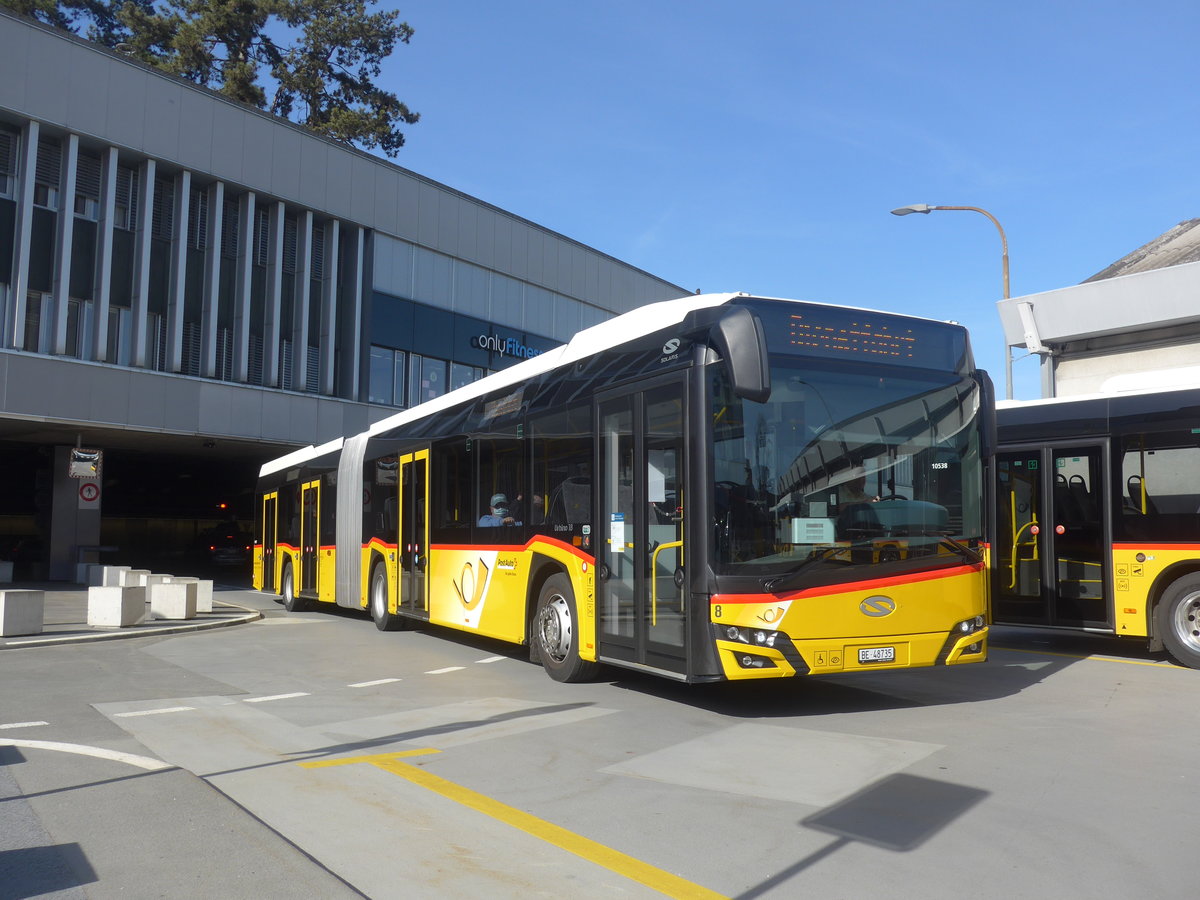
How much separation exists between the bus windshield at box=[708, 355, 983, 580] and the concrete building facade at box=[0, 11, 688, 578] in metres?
22.4

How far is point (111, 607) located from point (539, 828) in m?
13.1

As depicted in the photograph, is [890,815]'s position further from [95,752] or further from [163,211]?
[163,211]

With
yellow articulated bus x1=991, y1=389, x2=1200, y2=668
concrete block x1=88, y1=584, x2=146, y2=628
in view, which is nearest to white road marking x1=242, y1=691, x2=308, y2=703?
concrete block x1=88, y1=584, x2=146, y2=628

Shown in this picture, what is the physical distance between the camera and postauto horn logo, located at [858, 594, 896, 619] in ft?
27.2

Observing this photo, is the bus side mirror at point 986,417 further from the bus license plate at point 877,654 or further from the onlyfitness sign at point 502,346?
the onlyfitness sign at point 502,346

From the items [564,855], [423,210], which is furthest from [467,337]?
[564,855]

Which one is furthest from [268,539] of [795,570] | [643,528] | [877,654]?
[877,654]

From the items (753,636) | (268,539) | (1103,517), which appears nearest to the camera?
(753,636)

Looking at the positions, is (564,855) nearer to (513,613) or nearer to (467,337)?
(513,613)

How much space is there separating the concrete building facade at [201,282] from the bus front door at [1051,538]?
71.4 feet

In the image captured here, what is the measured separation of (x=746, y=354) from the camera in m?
7.72

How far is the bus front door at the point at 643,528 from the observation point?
855 centimetres

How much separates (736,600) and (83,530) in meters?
27.9

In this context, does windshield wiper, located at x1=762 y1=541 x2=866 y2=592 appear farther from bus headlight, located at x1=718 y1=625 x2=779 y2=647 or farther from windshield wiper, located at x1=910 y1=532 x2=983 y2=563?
windshield wiper, located at x1=910 y1=532 x2=983 y2=563
